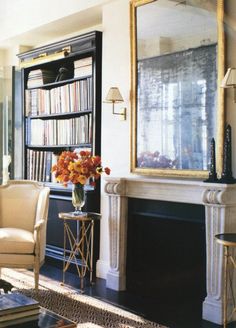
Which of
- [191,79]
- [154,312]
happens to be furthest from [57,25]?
[154,312]

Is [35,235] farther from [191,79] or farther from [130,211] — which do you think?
[191,79]

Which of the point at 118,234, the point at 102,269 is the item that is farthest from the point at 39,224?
the point at 102,269

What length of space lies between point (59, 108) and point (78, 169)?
1253 mm

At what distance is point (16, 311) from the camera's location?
7.70 ft

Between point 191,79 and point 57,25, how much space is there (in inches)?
83.9

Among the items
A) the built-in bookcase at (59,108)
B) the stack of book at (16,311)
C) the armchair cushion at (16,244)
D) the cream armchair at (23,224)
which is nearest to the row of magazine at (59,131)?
the built-in bookcase at (59,108)

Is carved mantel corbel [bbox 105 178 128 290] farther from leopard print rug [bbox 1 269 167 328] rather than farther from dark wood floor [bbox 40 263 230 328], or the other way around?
leopard print rug [bbox 1 269 167 328]

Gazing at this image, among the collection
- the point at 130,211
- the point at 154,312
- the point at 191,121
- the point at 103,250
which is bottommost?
the point at 154,312

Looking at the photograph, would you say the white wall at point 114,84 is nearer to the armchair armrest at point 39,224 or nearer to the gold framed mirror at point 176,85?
the gold framed mirror at point 176,85

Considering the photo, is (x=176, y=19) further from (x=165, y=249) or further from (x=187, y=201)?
(x=165, y=249)

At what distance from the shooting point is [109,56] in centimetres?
465

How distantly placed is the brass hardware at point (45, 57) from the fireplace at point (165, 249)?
181cm

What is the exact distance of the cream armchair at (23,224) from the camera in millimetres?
4094

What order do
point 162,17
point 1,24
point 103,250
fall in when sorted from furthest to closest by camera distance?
point 1,24
point 103,250
point 162,17
